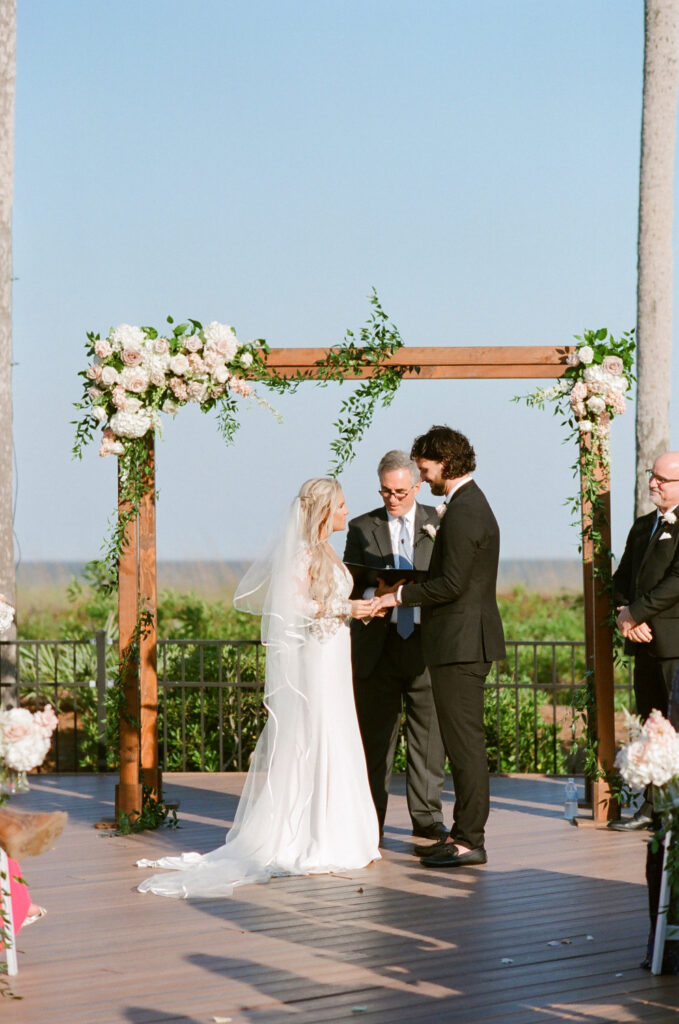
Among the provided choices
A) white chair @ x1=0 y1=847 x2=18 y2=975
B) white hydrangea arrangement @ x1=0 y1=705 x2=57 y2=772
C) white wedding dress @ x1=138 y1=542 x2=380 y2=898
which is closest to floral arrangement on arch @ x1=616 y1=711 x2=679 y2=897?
white hydrangea arrangement @ x1=0 y1=705 x2=57 y2=772

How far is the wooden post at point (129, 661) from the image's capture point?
757 cm

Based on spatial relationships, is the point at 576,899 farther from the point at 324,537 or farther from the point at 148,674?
the point at 148,674

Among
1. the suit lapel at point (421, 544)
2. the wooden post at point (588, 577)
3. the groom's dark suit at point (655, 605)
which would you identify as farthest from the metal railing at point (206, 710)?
the suit lapel at point (421, 544)

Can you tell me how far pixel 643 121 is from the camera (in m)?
10.2

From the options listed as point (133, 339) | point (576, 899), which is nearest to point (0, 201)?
point (133, 339)

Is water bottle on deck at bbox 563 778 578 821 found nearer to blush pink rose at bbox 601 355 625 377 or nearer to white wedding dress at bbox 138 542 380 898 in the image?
white wedding dress at bbox 138 542 380 898

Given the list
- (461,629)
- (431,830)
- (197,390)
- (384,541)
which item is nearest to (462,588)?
(461,629)

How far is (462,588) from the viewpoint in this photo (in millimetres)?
6297

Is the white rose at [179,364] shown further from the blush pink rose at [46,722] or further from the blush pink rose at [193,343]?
the blush pink rose at [46,722]

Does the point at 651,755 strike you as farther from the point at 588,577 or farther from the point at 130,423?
the point at 130,423

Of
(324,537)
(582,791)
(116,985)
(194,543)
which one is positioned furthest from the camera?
(194,543)

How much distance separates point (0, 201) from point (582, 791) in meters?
5.95

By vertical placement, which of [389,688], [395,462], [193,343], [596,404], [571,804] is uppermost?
[193,343]

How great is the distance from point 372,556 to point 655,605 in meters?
1.50
